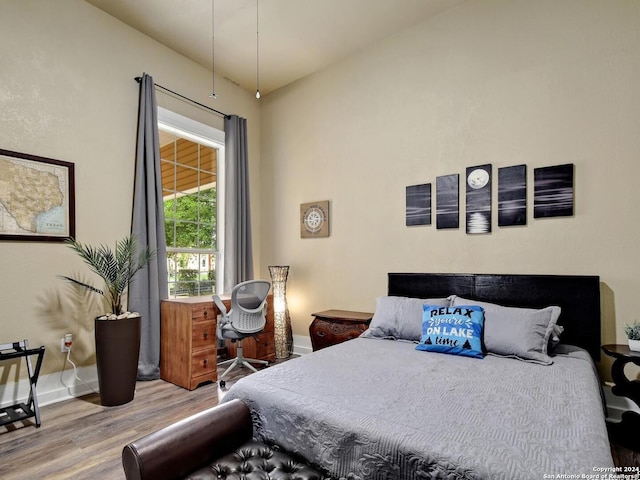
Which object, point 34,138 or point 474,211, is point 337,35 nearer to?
point 474,211

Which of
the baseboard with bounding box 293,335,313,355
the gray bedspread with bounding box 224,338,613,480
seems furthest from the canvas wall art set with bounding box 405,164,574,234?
the baseboard with bounding box 293,335,313,355

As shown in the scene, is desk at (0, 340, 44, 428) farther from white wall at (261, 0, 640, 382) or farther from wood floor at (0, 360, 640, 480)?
white wall at (261, 0, 640, 382)

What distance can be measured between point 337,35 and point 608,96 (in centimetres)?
245

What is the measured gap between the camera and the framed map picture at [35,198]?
2648 mm

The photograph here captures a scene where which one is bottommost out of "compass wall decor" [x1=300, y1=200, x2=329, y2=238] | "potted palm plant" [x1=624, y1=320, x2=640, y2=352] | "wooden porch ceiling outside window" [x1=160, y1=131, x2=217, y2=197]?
"potted palm plant" [x1=624, y1=320, x2=640, y2=352]

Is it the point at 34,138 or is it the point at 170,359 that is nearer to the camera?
the point at 34,138

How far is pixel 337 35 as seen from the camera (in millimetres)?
3570

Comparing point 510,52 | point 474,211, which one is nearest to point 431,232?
point 474,211

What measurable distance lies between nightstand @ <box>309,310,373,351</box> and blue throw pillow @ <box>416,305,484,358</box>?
821 millimetres

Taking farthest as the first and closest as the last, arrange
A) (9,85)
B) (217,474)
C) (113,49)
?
(113,49), (9,85), (217,474)

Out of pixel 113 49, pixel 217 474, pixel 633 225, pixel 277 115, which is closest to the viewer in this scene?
pixel 217 474

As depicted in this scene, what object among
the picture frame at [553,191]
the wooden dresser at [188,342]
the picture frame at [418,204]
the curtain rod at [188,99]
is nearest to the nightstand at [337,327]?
the wooden dresser at [188,342]

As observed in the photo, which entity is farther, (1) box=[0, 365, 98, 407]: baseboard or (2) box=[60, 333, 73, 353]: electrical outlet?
(2) box=[60, 333, 73, 353]: electrical outlet

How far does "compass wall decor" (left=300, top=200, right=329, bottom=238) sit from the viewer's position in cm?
404
